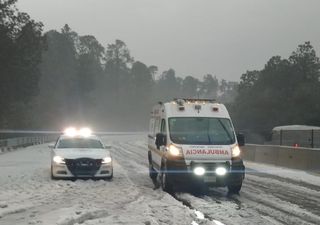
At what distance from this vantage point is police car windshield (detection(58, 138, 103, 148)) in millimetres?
19188

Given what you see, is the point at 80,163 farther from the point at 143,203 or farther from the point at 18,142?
the point at 18,142

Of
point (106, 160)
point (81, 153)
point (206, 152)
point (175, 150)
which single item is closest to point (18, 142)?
point (81, 153)

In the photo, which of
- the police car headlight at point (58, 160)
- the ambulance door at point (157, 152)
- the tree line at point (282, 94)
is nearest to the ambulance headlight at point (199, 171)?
the ambulance door at point (157, 152)

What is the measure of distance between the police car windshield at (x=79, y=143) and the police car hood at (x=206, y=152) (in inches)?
209

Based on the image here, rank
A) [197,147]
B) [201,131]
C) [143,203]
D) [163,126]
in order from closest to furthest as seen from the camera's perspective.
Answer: [143,203] → [197,147] → [201,131] → [163,126]

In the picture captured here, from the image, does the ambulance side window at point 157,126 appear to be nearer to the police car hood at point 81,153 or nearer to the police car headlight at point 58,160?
the police car hood at point 81,153

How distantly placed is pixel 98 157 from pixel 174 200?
4.86m

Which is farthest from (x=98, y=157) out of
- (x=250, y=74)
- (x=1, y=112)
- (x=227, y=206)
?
(x=250, y=74)

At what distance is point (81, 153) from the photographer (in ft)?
57.6

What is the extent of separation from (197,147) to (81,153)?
421 centimetres

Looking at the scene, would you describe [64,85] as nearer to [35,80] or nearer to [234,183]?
[35,80]

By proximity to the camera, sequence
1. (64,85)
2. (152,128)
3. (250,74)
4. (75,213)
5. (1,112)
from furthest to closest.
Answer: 1. (64,85)
2. (250,74)
3. (1,112)
4. (152,128)
5. (75,213)

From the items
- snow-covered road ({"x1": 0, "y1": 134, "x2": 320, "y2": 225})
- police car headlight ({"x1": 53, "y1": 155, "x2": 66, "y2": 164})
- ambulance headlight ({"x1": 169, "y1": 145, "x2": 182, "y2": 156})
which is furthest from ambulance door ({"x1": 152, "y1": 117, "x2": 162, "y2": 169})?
police car headlight ({"x1": 53, "y1": 155, "x2": 66, "y2": 164})

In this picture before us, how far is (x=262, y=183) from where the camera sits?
17906 mm
